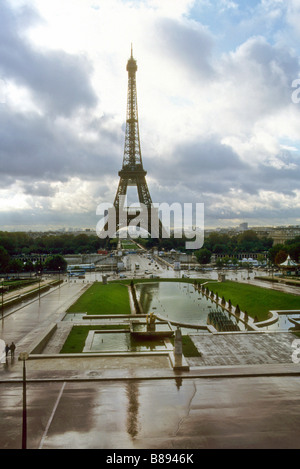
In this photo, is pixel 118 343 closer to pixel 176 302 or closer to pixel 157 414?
pixel 157 414

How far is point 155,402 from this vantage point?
1205cm

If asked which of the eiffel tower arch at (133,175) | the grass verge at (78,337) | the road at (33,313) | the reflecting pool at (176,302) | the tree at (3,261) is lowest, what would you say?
the reflecting pool at (176,302)

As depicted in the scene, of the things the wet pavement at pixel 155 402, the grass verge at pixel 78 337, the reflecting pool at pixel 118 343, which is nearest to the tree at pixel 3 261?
the grass verge at pixel 78 337

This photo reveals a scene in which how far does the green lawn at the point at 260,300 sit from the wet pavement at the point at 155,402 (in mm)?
11059

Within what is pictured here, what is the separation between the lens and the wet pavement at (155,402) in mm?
9852

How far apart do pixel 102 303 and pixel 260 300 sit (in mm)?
14389

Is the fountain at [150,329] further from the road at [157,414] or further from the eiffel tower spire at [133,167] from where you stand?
the eiffel tower spire at [133,167]

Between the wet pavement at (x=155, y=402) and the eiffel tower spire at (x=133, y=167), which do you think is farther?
the eiffel tower spire at (x=133, y=167)

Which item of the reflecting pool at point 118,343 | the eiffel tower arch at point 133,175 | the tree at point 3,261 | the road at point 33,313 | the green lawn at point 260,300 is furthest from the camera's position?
the eiffel tower arch at point 133,175

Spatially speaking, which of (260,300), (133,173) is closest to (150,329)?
(260,300)

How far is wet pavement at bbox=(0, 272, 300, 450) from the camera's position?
985 cm

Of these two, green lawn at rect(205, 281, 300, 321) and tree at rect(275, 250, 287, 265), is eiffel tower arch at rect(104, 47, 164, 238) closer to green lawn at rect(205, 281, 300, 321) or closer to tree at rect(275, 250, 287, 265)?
tree at rect(275, 250, 287, 265)

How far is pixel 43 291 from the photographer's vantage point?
40250 millimetres

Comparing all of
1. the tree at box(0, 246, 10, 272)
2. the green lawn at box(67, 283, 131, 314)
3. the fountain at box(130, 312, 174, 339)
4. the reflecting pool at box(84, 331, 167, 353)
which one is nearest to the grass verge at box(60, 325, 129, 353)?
the reflecting pool at box(84, 331, 167, 353)
